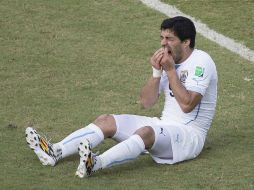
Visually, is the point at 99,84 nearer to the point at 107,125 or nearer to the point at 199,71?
the point at 107,125

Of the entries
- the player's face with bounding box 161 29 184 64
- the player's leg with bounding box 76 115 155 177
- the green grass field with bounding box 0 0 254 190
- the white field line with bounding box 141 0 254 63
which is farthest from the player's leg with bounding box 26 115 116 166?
the white field line with bounding box 141 0 254 63

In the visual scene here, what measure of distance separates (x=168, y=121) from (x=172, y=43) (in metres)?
0.80

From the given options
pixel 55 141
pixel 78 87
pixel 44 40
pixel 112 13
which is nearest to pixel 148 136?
pixel 55 141

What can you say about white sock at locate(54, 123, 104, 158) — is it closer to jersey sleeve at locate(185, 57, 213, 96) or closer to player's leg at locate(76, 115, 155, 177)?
player's leg at locate(76, 115, 155, 177)

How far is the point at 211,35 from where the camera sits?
47.3 feet

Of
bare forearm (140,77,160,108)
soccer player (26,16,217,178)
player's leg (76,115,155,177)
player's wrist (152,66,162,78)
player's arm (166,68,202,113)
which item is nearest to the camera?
player's leg (76,115,155,177)

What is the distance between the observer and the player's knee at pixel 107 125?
29.2 ft

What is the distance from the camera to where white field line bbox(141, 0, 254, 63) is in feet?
44.9

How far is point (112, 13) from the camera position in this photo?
15203 mm

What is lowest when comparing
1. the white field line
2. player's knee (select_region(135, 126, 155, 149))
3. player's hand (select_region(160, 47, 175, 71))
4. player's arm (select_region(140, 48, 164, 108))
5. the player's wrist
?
the white field line

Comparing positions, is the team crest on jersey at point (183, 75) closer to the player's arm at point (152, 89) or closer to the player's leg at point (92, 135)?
the player's arm at point (152, 89)

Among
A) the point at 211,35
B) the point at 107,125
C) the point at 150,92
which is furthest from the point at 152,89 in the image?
the point at 211,35

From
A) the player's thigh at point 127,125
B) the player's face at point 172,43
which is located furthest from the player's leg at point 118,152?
the player's face at point 172,43

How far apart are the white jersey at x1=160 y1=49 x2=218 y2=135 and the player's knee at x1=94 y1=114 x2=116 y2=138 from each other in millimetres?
583
